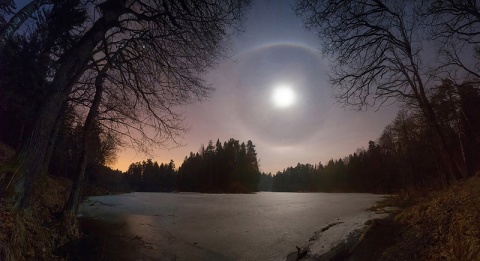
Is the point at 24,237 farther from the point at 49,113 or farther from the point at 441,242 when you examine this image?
the point at 441,242

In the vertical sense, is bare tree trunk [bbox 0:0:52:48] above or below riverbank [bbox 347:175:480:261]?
above

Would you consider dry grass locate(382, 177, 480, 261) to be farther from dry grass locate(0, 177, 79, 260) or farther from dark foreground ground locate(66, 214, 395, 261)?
dry grass locate(0, 177, 79, 260)

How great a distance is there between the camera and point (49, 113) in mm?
5203

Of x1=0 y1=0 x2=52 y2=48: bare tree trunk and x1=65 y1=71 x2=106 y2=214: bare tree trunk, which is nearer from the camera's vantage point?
x1=0 y1=0 x2=52 y2=48: bare tree trunk

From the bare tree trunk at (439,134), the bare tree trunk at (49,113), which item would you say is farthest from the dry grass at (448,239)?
the bare tree trunk at (49,113)

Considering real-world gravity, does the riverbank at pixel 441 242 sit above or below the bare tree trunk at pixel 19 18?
below

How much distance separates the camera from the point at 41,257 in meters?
5.71

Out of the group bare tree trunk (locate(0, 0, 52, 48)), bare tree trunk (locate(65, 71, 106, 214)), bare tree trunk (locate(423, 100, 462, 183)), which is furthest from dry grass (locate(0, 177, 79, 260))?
bare tree trunk (locate(423, 100, 462, 183))

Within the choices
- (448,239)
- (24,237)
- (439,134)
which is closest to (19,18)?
(24,237)

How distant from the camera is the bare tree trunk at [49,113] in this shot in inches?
199

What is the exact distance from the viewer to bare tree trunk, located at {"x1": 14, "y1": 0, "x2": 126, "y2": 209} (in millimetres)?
5059

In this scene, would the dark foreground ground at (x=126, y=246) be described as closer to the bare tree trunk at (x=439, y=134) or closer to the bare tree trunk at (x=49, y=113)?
the bare tree trunk at (x=49, y=113)

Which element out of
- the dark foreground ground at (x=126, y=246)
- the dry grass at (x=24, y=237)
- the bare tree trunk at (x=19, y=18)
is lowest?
the dark foreground ground at (x=126, y=246)

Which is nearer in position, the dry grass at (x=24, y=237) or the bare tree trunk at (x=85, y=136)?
the dry grass at (x=24, y=237)
